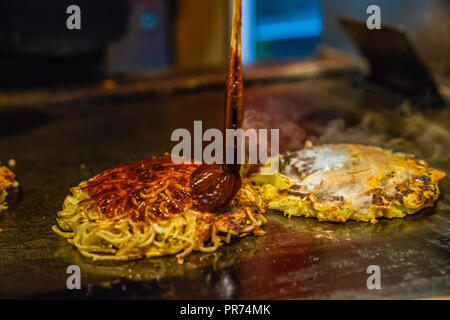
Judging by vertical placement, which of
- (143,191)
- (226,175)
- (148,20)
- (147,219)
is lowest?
(147,219)

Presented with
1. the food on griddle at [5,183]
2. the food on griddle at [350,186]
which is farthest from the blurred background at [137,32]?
the food on griddle at [350,186]

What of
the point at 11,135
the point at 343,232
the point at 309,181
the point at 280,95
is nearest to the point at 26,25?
the point at 11,135

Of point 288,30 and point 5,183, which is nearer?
point 5,183

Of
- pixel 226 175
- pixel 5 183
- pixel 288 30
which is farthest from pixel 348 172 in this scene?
pixel 288 30

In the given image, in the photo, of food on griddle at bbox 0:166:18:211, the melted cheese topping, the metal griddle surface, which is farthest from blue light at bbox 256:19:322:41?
food on griddle at bbox 0:166:18:211

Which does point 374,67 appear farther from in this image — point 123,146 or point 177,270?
point 177,270

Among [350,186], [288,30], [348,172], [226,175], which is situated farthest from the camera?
[288,30]

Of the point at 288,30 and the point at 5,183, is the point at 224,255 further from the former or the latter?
the point at 288,30

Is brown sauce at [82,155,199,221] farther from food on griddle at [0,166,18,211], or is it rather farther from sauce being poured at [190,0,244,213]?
food on griddle at [0,166,18,211]
